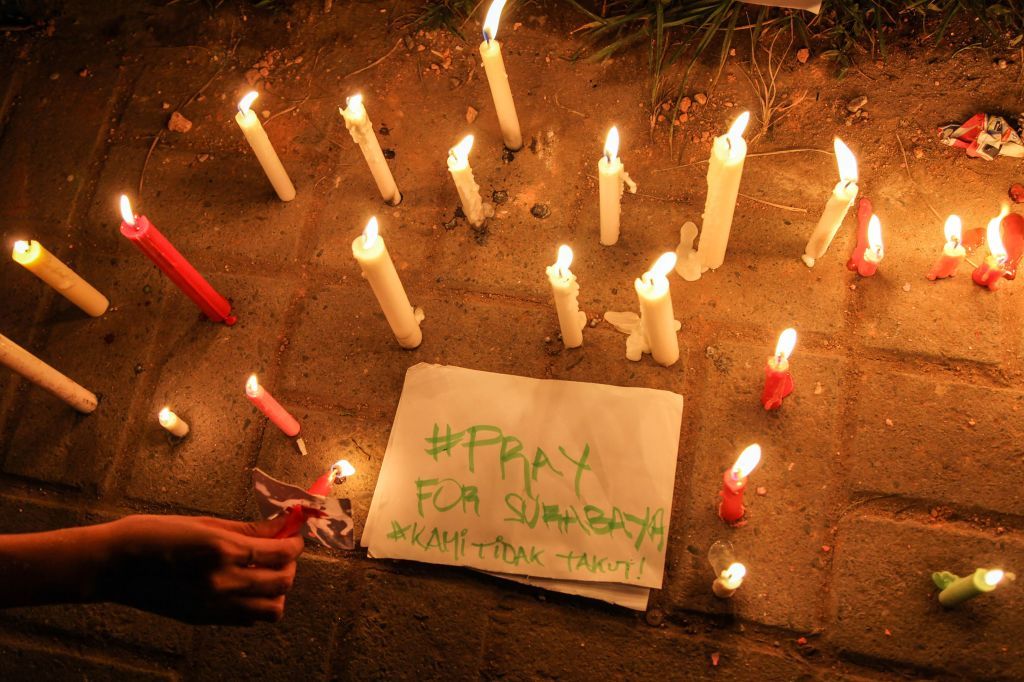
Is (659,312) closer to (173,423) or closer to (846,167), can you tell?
(846,167)

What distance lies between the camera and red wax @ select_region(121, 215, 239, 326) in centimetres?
136

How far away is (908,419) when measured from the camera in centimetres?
137

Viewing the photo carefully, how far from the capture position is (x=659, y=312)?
127 centimetres

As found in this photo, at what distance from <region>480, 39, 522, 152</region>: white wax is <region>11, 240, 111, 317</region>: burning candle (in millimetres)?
886

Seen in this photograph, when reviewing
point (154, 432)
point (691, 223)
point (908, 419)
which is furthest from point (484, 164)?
point (908, 419)

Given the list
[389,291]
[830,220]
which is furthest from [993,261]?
[389,291]

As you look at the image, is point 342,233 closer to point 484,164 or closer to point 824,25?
point 484,164

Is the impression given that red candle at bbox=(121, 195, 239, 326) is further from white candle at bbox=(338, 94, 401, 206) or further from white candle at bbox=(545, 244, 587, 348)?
white candle at bbox=(545, 244, 587, 348)

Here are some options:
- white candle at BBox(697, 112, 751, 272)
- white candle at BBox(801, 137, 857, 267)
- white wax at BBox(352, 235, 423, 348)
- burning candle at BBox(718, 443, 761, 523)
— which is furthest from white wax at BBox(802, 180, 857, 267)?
white wax at BBox(352, 235, 423, 348)

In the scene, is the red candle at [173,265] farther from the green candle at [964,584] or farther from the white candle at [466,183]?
the green candle at [964,584]

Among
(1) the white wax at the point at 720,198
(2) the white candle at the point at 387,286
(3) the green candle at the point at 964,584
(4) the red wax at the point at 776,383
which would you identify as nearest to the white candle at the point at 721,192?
(1) the white wax at the point at 720,198

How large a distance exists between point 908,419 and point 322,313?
109 centimetres

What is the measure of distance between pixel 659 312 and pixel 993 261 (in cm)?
62

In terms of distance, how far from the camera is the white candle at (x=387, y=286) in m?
1.27
